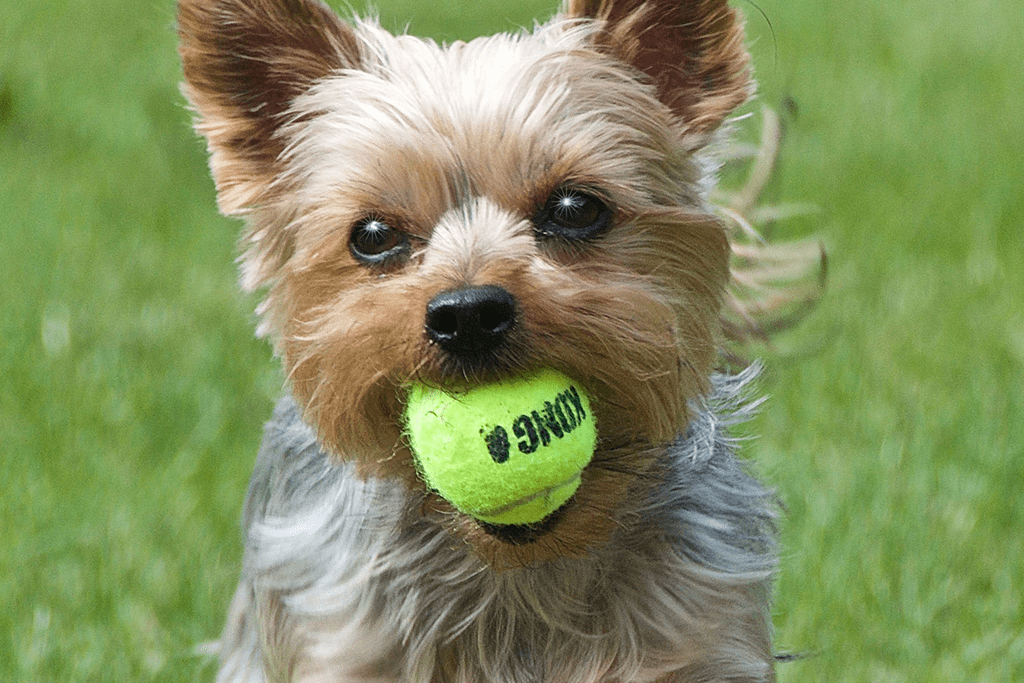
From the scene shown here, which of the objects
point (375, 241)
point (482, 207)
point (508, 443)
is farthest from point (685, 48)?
point (508, 443)

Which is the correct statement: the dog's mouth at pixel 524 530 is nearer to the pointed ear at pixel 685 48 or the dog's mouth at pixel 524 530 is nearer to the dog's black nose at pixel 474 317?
the dog's black nose at pixel 474 317

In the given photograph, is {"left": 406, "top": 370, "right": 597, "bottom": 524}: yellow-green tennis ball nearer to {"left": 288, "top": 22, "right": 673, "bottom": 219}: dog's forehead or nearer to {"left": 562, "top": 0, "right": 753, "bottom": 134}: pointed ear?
{"left": 288, "top": 22, "right": 673, "bottom": 219}: dog's forehead

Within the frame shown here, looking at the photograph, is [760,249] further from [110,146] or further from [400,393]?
[110,146]

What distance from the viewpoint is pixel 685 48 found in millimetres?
3508

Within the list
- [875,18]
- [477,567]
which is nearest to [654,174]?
[477,567]

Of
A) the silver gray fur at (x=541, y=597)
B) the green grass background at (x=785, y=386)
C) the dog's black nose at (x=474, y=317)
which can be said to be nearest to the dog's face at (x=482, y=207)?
the dog's black nose at (x=474, y=317)

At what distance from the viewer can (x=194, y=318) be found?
6.52 m

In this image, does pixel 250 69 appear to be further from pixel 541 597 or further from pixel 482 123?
pixel 541 597

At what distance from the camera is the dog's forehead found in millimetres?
3105

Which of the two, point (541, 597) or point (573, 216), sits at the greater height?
point (573, 216)

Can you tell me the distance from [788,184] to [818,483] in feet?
10.3

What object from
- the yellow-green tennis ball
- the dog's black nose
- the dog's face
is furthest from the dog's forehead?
the yellow-green tennis ball

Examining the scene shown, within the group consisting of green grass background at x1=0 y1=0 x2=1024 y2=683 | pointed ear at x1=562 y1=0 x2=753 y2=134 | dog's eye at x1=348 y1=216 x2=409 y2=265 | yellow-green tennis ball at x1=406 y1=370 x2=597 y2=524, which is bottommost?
green grass background at x1=0 y1=0 x2=1024 y2=683

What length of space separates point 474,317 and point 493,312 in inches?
1.5
